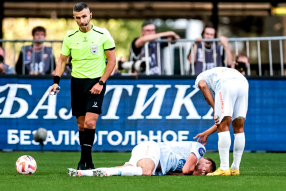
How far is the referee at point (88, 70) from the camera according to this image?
878 centimetres

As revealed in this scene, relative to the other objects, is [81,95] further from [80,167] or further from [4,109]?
[4,109]

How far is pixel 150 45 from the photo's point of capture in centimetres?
1323

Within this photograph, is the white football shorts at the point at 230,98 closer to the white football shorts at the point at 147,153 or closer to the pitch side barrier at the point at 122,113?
the white football shorts at the point at 147,153

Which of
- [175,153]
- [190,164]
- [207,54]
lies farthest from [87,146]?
[207,54]

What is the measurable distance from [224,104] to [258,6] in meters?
11.6

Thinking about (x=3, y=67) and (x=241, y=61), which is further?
(x=3, y=67)

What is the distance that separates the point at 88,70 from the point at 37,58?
4730 mm

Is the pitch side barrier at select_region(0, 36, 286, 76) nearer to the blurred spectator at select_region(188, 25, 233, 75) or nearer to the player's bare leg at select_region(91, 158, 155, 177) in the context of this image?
the blurred spectator at select_region(188, 25, 233, 75)

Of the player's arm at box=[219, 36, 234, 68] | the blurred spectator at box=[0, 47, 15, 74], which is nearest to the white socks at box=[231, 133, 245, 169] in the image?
the player's arm at box=[219, 36, 234, 68]

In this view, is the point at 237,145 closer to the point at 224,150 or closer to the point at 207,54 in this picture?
the point at 224,150

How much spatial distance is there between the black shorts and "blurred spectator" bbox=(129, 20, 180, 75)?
13.9ft

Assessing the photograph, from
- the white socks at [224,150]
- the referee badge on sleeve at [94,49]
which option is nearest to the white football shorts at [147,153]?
the white socks at [224,150]

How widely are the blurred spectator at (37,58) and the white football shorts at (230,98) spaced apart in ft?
19.3

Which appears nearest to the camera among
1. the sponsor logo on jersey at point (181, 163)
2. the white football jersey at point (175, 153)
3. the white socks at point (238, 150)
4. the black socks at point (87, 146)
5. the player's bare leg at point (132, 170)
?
the player's bare leg at point (132, 170)
